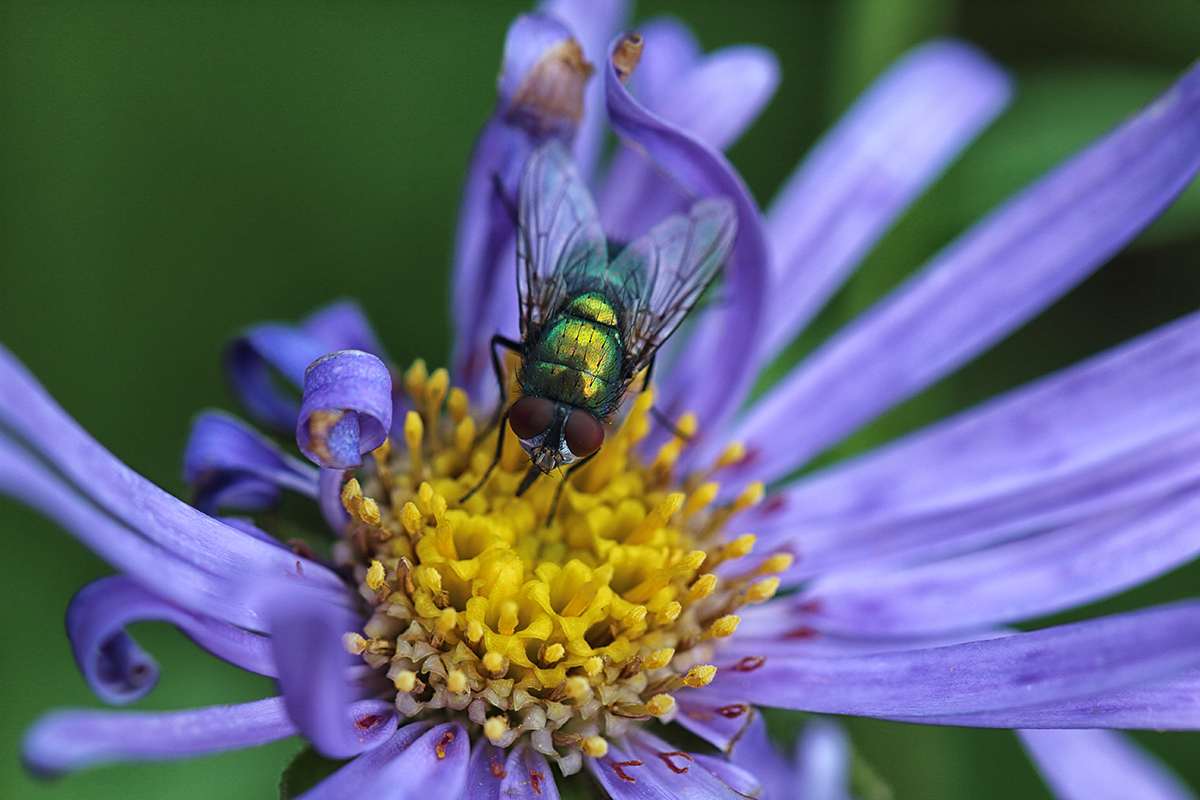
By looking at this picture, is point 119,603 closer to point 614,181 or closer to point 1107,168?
point 614,181

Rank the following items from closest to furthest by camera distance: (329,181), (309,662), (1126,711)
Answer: (309,662)
(1126,711)
(329,181)

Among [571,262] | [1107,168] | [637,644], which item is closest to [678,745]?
[637,644]

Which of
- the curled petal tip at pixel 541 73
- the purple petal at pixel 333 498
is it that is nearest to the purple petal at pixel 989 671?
the purple petal at pixel 333 498

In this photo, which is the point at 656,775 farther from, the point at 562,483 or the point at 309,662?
the point at 309,662

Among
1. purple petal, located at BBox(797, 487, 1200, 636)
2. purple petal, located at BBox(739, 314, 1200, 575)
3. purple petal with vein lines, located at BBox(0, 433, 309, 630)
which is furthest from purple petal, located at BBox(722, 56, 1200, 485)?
purple petal with vein lines, located at BBox(0, 433, 309, 630)

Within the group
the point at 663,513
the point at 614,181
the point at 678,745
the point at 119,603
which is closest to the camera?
the point at 119,603

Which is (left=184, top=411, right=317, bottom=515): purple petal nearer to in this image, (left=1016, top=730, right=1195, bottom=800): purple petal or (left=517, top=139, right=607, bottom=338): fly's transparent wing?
(left=517, top=139, right=607, bottom=338): fly's transparent wing

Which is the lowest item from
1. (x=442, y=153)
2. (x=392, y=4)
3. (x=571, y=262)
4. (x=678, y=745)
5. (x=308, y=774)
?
(x=308, y=774)

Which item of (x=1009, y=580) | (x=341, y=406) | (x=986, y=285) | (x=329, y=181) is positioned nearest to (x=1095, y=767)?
(x=1009, y=580)
